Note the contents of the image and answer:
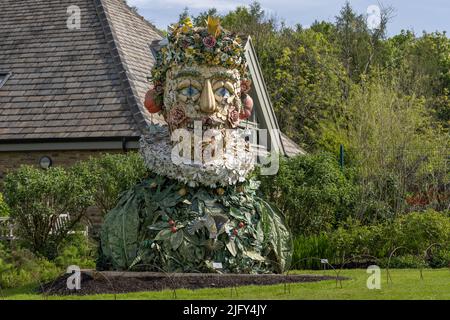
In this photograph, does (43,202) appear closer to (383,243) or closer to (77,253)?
(77,253)

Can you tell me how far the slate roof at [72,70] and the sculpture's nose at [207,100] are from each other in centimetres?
723

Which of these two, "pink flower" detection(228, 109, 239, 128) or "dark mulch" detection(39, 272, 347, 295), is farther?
"pink flower" detection(228, 109, 239, 128)

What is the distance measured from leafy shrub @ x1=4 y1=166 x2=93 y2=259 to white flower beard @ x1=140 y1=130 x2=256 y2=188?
10.8ft

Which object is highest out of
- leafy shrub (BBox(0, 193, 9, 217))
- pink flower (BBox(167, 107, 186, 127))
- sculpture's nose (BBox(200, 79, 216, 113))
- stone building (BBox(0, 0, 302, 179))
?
stone building (BBox(0, 0, 302, 179))

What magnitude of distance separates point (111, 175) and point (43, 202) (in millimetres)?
1423

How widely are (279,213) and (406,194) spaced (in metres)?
7.62

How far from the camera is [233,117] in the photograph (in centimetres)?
1133

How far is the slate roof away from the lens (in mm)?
18922

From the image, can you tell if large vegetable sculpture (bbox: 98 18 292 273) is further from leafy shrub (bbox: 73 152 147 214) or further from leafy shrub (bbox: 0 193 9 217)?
leafy shrub (bbox: 0 193 9 217)

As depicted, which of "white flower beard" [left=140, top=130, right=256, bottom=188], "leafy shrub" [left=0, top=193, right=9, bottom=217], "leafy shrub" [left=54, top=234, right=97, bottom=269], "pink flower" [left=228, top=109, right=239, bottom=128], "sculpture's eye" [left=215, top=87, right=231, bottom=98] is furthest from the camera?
"leafy shrub" [left=0, top=193, right=9, bottom=217]

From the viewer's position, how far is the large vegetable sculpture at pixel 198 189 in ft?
35.0

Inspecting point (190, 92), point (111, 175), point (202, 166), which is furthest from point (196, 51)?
point (111, 175)

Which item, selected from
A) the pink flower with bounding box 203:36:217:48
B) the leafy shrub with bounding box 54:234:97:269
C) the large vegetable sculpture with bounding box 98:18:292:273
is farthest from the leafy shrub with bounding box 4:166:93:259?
the pink flower with bounding box 203:36:217:48

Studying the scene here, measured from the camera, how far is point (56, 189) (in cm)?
1424
